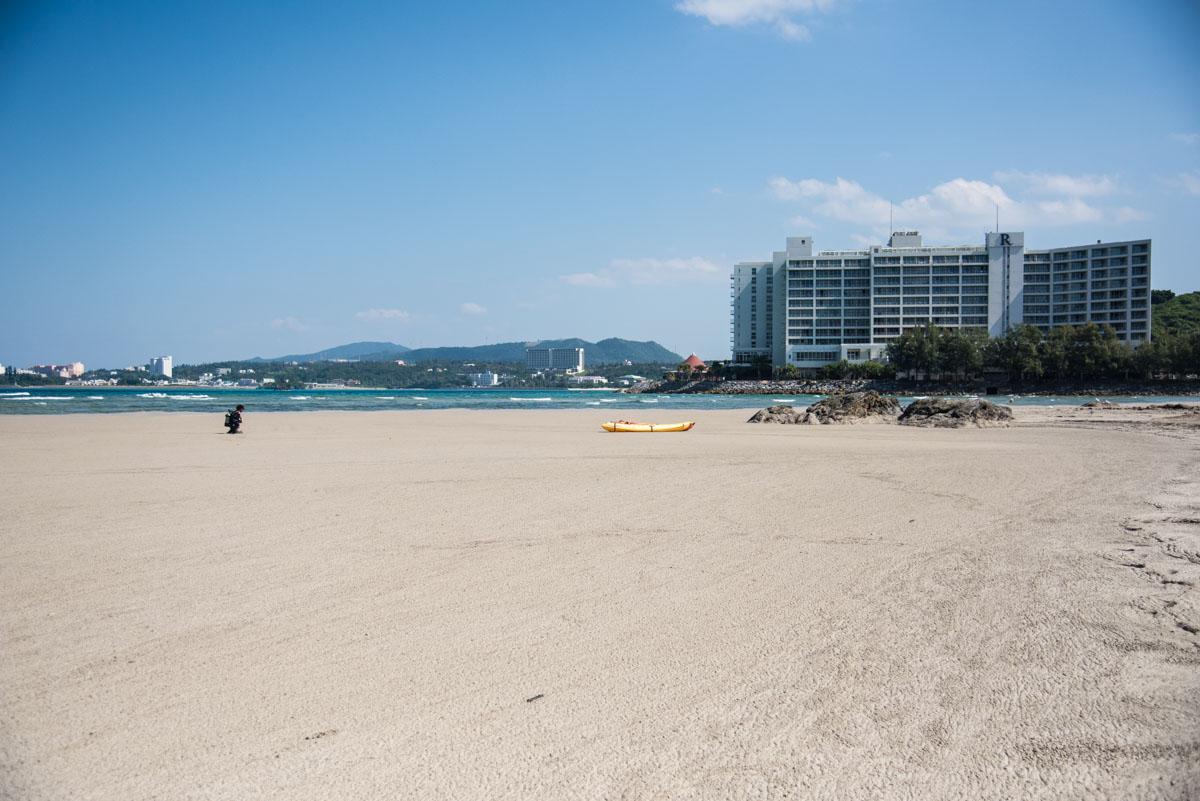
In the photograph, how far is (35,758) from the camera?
121 inches

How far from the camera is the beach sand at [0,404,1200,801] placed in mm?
3029

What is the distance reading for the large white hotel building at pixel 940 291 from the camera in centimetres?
12812

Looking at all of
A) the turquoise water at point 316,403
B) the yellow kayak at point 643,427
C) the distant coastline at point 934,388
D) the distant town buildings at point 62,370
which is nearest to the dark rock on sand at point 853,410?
the yellow kayak at point 643,427

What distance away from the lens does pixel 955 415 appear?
88.6ft

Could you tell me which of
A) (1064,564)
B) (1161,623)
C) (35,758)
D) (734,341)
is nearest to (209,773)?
(35,758)

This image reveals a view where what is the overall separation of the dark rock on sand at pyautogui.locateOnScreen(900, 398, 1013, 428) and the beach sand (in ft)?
58.4

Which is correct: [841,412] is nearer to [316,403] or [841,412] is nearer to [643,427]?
[643,427]

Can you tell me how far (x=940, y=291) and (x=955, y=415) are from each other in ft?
411

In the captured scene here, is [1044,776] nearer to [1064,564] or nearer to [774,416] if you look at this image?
[1064,564]

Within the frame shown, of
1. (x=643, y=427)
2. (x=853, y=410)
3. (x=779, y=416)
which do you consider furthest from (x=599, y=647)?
(x=853, y=410)

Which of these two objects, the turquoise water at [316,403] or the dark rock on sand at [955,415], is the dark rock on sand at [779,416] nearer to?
the dark rock on sand at [955,415]

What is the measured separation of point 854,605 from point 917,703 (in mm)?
1511

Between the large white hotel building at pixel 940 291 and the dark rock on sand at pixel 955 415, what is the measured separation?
115 meters

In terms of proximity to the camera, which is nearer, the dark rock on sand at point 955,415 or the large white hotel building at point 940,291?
the dark rock on sand at point 955,415
